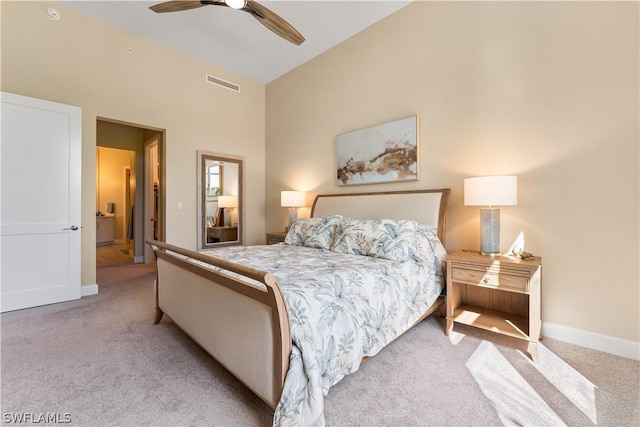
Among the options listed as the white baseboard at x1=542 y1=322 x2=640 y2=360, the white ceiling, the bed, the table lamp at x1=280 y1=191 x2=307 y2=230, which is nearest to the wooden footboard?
the bed

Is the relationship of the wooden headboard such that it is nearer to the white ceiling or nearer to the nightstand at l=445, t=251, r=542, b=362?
the nightstand at l=445, t=251, r=542, b=362

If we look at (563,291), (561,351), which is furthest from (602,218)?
(561,351)

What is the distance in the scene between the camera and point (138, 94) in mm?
3881

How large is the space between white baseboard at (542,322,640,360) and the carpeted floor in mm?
71

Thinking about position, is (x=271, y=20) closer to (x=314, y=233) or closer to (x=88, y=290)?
(x=314, y=233)

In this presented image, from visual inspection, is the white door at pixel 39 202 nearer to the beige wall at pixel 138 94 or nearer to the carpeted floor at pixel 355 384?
the beige wall at pixel 138 94

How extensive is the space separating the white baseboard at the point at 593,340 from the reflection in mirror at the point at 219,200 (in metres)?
4.33

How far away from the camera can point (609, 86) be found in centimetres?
209

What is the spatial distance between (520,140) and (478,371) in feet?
6.49

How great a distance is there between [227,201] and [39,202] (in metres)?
2.33

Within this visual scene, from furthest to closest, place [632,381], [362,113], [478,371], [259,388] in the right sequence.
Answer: [362,113] → [478,371] → [632,381] → [259,388]

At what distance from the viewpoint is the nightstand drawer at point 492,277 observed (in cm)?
205

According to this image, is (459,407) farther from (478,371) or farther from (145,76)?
(145,76)

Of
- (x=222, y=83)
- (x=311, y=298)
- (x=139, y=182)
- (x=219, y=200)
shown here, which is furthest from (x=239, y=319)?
(x=139, y=182)
